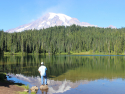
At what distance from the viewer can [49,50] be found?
192 m

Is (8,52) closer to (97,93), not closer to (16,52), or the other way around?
(16,52)

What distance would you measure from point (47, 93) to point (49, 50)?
178 meters

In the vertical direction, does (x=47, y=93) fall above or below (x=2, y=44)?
below

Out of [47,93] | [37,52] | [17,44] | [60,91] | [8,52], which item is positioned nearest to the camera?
[47,93]

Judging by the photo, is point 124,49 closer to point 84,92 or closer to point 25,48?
point 25,48

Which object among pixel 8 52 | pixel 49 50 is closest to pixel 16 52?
pixel 8 52

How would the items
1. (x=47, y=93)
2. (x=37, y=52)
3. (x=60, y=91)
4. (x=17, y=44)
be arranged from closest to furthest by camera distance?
(x=47, y=93), (x=60, y=91), (x=17, y=44), (x=37, y=52)

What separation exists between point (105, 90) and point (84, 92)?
2.82 meters

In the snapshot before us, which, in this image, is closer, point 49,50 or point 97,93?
point 97,93

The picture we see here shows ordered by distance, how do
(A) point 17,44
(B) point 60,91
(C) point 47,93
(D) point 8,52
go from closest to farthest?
(C) point 47,93 → (B) point 60,91 → (D) point 8,52 → (A) point 17,44

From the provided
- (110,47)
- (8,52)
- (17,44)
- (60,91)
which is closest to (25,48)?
(17,44)

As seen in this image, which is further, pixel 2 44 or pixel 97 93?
pixel 2 44

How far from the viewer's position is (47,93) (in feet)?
50.7

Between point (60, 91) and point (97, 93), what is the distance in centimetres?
412
